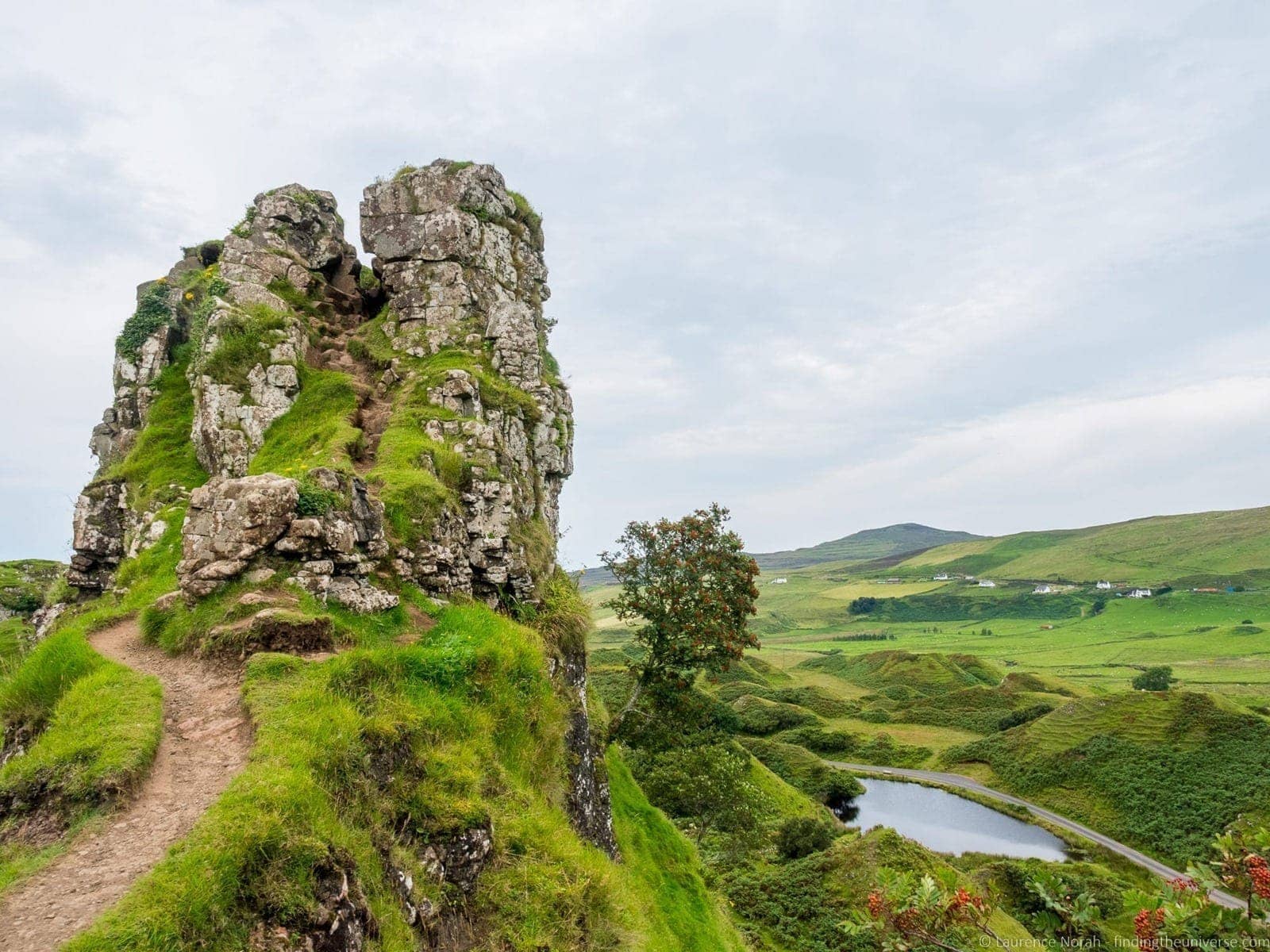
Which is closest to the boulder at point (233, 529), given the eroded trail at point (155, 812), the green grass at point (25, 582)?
the eroded trail at point (155, 812)

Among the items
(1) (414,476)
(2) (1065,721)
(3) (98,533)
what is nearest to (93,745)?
(1) (414,476)

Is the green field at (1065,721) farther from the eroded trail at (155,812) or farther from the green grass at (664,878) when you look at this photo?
the eroded trail at (155,812)

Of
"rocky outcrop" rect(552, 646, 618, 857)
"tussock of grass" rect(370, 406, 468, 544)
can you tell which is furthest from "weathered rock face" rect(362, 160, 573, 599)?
"rocky outcrop" rect(552, 646, 618, 857)

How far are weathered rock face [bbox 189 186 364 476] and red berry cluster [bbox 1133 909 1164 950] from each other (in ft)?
91.4

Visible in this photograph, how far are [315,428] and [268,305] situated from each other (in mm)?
9098

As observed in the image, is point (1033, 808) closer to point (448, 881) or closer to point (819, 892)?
point (819, 892)

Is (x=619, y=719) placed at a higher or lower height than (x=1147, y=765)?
higher

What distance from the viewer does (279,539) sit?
15742 millimetres

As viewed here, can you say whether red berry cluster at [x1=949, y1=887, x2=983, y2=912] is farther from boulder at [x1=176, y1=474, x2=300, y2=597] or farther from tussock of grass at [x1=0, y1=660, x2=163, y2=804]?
boulder at [x1=176, y1=474, x2=300, y2=597]

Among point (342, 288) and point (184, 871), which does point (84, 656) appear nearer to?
point (184, 871)

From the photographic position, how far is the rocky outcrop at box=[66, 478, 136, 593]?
25.2m

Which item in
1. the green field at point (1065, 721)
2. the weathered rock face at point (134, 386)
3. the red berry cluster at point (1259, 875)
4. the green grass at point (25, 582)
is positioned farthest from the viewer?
the green field at point (1065, 721)

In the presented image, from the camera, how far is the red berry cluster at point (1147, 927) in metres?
6.00

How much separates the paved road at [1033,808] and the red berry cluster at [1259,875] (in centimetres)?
6091
